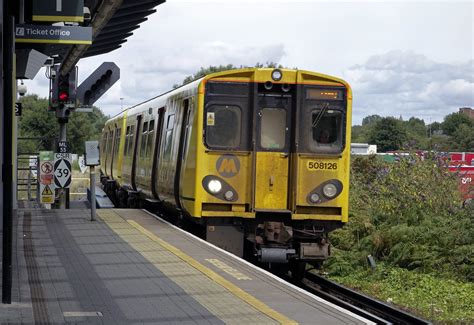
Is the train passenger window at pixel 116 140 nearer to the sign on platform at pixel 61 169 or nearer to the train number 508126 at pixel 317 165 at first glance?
the sign on platform at pixel 61 169

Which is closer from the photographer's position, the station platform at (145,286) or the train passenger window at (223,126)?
the station platform at (145,286)

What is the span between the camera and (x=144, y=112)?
65.6 feet

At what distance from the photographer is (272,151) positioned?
12500 mm

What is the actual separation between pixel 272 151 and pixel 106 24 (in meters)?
4.88

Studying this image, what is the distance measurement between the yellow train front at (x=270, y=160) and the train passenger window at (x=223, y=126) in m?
0.02

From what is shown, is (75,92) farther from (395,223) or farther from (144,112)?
(395,223)

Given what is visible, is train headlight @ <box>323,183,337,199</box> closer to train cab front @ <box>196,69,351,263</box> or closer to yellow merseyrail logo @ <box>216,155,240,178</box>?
train cab front @ <box>196,69,351,263</box>

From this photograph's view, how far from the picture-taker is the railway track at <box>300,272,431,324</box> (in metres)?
10.2

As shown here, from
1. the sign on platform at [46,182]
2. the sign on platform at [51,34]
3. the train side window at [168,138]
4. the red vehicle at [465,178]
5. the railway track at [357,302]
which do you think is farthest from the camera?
the sign on platform at [46,182]

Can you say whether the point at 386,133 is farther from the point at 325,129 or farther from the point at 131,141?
the point at 325,129

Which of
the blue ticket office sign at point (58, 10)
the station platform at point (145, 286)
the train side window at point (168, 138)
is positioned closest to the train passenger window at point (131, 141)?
the train side window at point (168, 138)

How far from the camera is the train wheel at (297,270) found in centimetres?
1316

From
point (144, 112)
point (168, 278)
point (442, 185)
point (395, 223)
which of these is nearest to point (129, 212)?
point (144, 112)

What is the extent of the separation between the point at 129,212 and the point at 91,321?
1086cm
